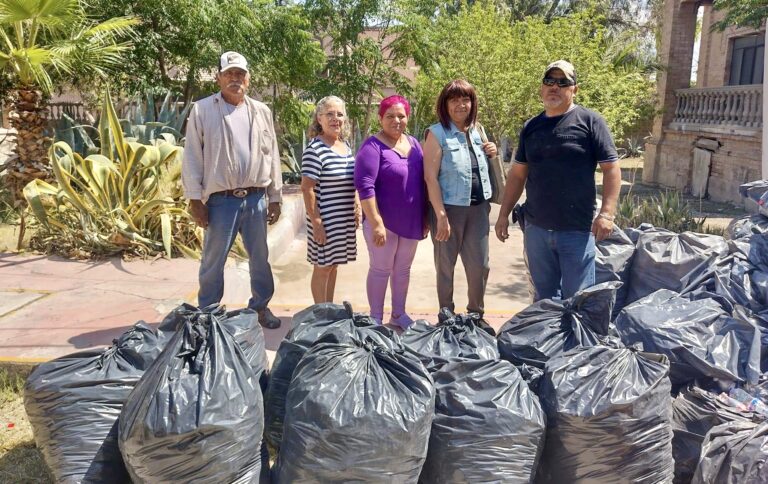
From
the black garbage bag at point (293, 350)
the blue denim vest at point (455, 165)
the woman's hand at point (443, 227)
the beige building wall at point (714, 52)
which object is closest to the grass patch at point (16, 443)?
the black garbage bag at point (293, 350)

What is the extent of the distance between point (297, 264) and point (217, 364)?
466 cm

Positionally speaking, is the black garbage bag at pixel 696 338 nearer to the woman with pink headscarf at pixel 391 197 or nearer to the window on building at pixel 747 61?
the woman with pink headscarf at pixel 391 197

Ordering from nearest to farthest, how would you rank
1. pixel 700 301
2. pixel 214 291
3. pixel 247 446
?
pixel 247 446 < pixel 700 301 < pixel 214 291

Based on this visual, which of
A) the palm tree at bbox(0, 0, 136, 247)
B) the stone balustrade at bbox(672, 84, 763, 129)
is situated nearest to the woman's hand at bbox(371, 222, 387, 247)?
the palm tree at bbox(0, 0, 136, 247)

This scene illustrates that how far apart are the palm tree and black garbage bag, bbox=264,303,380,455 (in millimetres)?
5899

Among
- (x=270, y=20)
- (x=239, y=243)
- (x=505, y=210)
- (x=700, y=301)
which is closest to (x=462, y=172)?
(x=505, y=210)

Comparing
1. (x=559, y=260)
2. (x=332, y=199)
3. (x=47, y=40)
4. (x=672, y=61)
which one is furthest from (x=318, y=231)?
(x=672, y=61)

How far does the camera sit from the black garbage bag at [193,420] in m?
2.04

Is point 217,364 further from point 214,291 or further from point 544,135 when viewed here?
point 544,135

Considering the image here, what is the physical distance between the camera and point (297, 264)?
22.5 feet

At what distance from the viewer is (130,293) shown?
481 cm

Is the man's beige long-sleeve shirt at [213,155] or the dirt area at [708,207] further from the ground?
the man's beige long-sleeve shirt at [213,155]

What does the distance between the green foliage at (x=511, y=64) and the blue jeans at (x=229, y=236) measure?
8408 mm

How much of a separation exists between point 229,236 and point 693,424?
2660 millimetres
